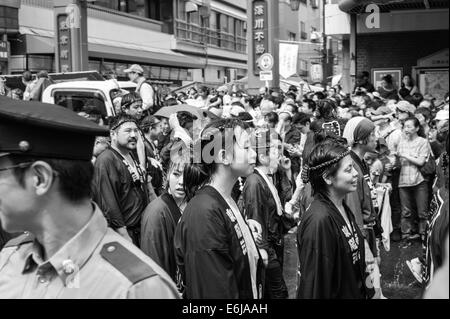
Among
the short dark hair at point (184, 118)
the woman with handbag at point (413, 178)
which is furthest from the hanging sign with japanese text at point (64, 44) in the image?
the woman with handbag at point (413, 178)

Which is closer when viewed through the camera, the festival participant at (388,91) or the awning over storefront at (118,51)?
the festival participant at (388,91)

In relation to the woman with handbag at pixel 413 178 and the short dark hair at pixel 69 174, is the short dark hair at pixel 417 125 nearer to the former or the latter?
the woman with handbag at pixel 413 178

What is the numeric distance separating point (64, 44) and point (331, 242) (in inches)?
777

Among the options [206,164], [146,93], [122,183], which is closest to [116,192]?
[122,183]

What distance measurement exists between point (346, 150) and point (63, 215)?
2297 mm

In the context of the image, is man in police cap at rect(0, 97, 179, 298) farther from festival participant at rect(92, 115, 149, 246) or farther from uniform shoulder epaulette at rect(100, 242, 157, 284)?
festival participant at rect(92, 115, 149, 246)

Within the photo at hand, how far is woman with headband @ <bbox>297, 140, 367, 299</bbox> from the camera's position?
126 inches

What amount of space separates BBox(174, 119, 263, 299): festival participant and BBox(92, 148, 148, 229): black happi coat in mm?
1844

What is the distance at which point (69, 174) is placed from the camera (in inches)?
76.8

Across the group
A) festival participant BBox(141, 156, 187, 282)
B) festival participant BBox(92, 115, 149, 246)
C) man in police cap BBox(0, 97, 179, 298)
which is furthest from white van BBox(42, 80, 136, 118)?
man in police cap BBox(0, 97, 179, 298)

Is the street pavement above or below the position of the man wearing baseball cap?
below

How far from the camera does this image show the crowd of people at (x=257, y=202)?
119 inches

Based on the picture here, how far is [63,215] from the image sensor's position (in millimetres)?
1963

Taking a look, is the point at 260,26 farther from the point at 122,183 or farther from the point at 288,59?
the point at 122,183
